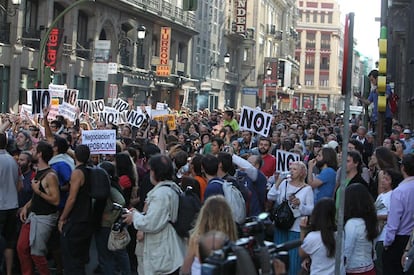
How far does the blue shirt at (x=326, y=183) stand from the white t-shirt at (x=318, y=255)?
8.85 ft

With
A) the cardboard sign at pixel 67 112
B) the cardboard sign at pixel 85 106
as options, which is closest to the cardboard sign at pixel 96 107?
the cardboard sign at pixel 85 106

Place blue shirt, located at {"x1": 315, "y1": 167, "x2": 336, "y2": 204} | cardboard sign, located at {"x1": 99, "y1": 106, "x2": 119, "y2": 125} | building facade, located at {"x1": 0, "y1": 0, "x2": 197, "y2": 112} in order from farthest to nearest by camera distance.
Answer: building facade, located at {"x1": 0, "y1": 0, "x2": 197, "y2": 112} → cardboard sign, located at {"x1": 99, "y1": 106, "x2": 119, "y2": 125} → blue shirt, located at {"x1": 315, "y1": 167, "x2": 336, "y2": 204}

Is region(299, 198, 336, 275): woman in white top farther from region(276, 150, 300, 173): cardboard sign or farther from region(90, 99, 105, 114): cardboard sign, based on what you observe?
region(90, 99, 105, 114): cardboard sign

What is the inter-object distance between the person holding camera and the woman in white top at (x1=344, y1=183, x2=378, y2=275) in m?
1.55

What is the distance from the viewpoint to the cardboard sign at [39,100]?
16.0 m

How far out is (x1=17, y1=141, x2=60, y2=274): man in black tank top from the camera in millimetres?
8859

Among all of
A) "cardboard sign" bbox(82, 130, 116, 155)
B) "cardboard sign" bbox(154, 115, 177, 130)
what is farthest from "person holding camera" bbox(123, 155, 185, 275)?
"cardboard sign" bbox(154, 115, 177, 130)

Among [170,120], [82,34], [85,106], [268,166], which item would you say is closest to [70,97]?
[85,106]

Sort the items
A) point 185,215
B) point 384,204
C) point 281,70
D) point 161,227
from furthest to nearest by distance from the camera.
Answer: point 281,70 → point 384,204 → point 185,215 → point 161,227

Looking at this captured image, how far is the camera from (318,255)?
6867 millimetres

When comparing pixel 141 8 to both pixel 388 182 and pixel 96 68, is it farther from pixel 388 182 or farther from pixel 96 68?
pixel 388 182

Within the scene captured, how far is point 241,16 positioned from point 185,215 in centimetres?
6227

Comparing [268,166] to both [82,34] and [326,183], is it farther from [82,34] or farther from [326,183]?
[82,34]

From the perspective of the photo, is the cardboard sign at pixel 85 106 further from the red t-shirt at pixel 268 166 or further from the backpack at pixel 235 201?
the backpack at pixel 235 201
